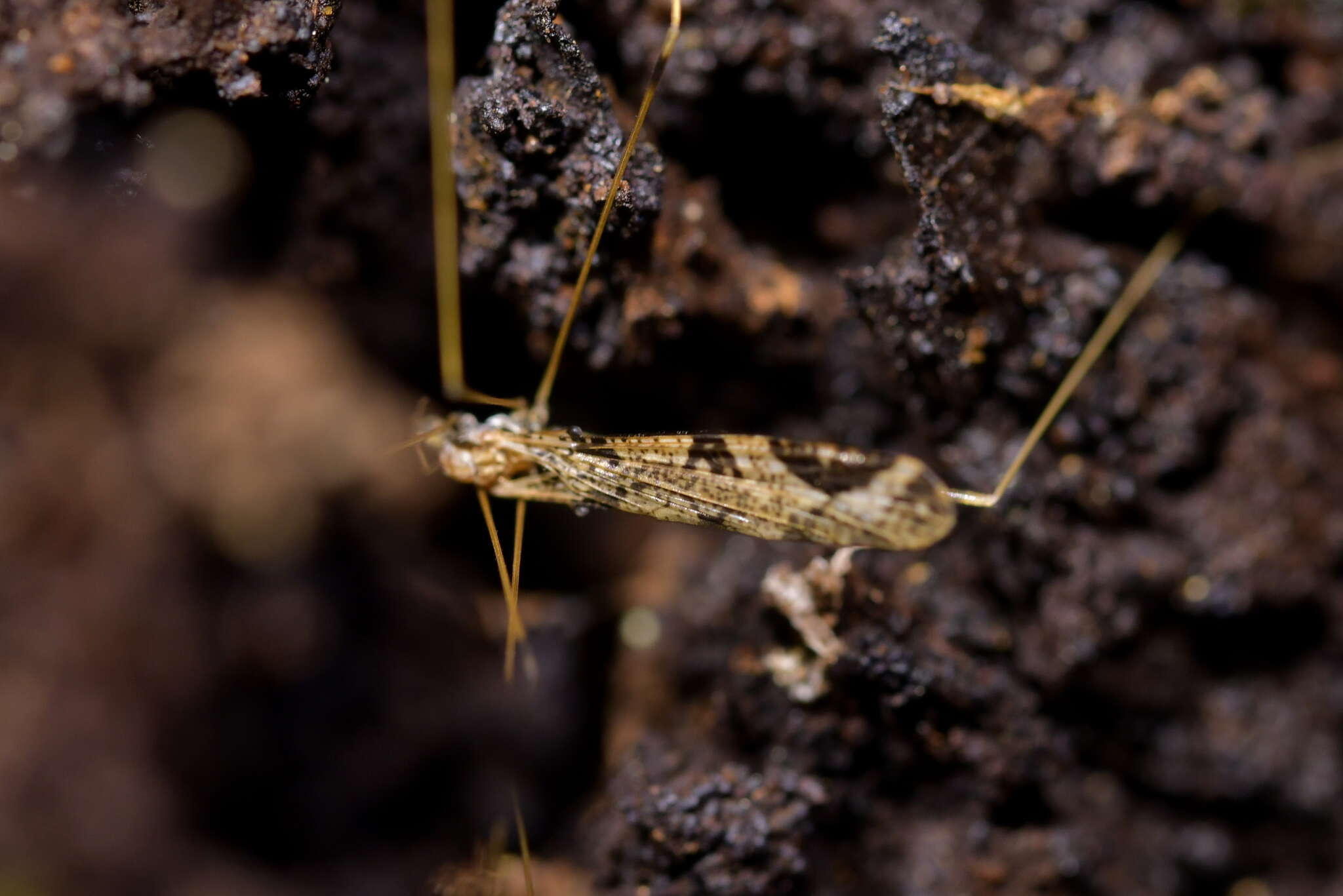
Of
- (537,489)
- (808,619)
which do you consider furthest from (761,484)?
(537,489)

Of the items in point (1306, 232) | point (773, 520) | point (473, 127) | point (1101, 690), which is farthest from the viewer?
point (1306, 232)

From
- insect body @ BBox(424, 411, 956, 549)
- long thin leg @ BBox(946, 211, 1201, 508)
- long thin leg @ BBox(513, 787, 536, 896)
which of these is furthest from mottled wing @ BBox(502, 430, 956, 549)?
long thin leg @ BBox(513, 787, 536, 896)

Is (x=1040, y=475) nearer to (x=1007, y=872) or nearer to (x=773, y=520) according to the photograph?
(x=773, y=520)

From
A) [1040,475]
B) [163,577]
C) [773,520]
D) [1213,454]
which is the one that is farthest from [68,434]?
[1213,454]

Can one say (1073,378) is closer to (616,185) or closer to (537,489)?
(616,185)

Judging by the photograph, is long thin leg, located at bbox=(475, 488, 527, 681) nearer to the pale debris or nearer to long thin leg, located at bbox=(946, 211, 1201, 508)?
the pale debris

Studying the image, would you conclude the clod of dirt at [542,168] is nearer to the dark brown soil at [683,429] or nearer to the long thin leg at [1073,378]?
the dark brown soil at [683,429]

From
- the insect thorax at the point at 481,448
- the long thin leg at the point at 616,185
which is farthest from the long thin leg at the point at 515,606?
the long thin leg at the point at 616,185

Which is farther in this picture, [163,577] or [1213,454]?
[163,577]
